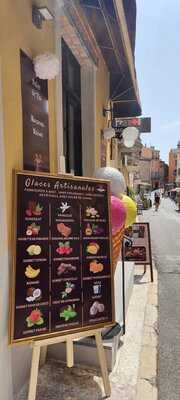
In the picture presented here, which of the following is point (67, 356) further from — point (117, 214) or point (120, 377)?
point (117, 214)

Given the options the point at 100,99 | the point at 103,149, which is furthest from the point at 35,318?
the point at 100,99

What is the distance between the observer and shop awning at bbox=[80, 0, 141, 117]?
4.02 metres

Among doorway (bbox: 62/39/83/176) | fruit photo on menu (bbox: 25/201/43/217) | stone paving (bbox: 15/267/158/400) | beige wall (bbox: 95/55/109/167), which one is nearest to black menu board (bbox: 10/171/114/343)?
fruit photo on menu (bbox: 25/201/43/217)

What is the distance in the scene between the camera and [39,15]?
9.39 ft

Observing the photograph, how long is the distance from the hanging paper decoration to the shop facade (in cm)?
9

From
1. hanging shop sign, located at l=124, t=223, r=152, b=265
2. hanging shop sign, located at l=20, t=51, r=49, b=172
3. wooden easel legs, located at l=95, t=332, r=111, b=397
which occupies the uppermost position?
hanging shop sign, located at l=20, t=51, r=49, b=172

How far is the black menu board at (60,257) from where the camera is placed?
2.38m

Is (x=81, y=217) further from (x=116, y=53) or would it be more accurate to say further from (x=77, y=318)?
(x=116, y=53)

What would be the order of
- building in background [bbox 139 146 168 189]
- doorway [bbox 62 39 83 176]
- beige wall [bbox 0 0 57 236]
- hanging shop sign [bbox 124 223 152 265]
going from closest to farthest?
beige wall [bbox 0 0 57 236] → doorway [bbox 62 39 83 176] → hanging shop sign [bbox 124 223 152 265] → building in background [bbox 139 146 168 189]

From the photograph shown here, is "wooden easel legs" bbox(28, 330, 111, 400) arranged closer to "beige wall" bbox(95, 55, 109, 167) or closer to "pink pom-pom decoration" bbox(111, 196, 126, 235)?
"pink pom-pom decoration" bbox(111, 196, 126, 235)

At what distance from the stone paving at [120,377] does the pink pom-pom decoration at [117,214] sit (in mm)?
1248

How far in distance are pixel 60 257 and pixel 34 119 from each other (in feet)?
3.74

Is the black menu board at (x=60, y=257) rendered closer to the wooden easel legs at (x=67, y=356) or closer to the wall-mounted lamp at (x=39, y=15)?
the wooden easel legs at (x=67, y=356)

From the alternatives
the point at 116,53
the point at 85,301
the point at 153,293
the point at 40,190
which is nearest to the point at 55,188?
the point at 40,190
